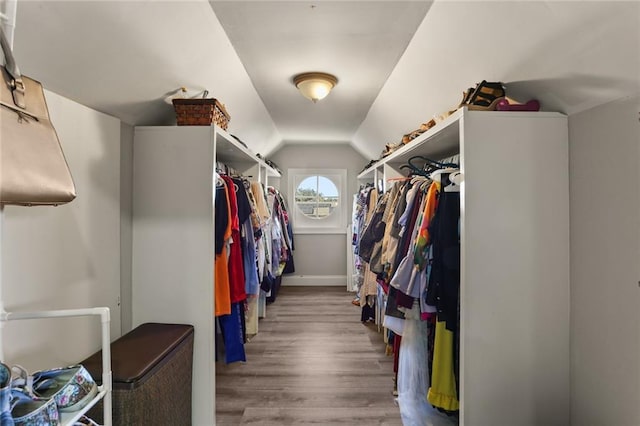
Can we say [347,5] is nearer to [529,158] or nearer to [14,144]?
[529,158]

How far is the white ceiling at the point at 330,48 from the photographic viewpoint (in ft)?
3.39

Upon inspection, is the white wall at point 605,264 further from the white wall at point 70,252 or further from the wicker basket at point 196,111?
the white wall at point 70,252

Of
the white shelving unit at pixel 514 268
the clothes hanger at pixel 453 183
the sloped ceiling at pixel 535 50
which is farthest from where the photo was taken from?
the clothes hanger at pixel 453 183

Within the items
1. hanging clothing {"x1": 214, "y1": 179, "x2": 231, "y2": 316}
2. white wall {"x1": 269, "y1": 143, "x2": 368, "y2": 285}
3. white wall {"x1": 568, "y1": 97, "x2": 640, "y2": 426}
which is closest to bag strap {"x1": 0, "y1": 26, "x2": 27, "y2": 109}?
hanging clothing {"x1": 214, "y1": 179, "x2": 231, "y2": 316}

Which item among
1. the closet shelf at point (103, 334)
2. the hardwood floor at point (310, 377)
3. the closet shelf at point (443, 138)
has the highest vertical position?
the closet shelf at point (443, 138)

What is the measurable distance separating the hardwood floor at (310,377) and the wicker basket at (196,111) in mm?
1723

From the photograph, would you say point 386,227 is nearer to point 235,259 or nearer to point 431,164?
point 431,164

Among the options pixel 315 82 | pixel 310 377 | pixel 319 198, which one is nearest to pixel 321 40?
pixel 315 82

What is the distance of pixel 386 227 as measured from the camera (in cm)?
211

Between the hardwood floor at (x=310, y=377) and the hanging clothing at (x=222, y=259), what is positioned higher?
the hanging clothing at (x=222, y=259)

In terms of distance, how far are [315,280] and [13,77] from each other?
4.42 metres

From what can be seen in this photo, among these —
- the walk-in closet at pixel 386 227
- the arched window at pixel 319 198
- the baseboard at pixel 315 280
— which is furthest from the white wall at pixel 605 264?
the arched window at pixel 319 198

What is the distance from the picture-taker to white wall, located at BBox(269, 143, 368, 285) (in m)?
4.86

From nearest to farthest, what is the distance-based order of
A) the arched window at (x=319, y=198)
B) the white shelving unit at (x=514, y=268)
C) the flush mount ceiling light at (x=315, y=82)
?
the white shelving unit at (x=514, y=268) → the flush mount ceiling light at (x=315, y=82) → the arched window at (x=319, y=198)
